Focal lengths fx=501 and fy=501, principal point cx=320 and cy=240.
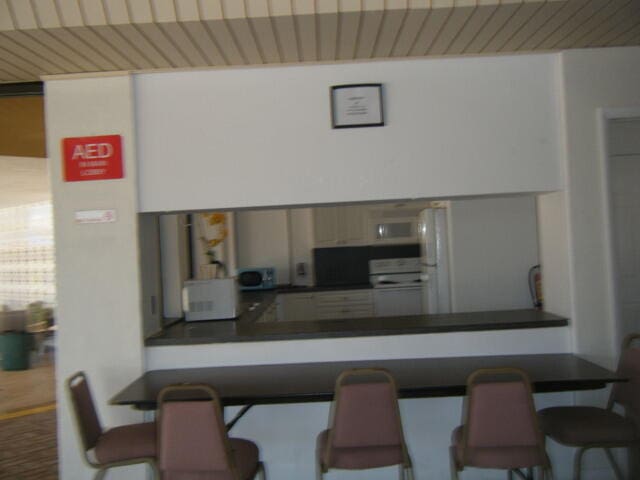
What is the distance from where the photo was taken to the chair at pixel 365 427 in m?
2.05

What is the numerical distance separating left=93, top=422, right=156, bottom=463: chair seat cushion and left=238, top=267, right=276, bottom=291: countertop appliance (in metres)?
3.72

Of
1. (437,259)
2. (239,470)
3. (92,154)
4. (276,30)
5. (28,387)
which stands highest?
(276,30)

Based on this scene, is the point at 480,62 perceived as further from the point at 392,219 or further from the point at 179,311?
the point at 392,219

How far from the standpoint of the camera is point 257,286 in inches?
242

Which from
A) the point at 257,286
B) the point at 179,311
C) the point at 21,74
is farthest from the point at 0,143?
the point at 257,286

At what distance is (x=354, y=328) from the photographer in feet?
9.54

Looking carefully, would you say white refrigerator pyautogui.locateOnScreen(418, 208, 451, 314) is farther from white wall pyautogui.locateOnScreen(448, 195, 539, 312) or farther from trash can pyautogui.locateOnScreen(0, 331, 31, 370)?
trash can pyautogui.locateOnScreen(0, 331, 31, 370)

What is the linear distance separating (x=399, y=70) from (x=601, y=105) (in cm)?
114

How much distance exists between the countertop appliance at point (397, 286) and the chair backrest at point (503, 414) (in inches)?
152

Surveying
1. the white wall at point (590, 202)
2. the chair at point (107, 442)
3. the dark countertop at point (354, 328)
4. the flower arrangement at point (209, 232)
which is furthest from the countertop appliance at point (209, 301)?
the white wall at point (590, 202)

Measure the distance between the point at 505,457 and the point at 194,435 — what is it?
127 cm

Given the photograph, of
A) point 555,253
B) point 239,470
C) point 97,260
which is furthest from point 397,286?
point 239,470

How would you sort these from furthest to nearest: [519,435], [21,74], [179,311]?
1. [179,311]
2. [21,74]
3. [519,435]

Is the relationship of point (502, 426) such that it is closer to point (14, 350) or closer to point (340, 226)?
point (340, 226)
